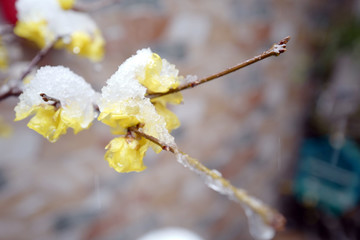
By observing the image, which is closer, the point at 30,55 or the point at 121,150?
the point at 121,150

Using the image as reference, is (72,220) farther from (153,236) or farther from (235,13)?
(235,13)

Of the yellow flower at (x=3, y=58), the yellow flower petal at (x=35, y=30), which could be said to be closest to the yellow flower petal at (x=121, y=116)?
the yellow flower petal at (x=35, y=30)

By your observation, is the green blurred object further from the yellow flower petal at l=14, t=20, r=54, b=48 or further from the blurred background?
the yellow flower petal at l=14, t=20, r=54, b=48

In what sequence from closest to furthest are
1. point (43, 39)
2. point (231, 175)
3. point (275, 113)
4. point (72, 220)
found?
point (43, 39) < point (72, 220) < point (231, 175) < point (275, 113)

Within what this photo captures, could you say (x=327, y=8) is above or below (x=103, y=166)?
above

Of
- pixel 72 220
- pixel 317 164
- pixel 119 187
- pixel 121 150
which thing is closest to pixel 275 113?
pixel 317 164

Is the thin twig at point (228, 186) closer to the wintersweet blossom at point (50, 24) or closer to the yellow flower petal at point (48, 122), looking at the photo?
the yellow flower petal at point (48, 122)

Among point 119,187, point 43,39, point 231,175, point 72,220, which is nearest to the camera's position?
point 43,39
